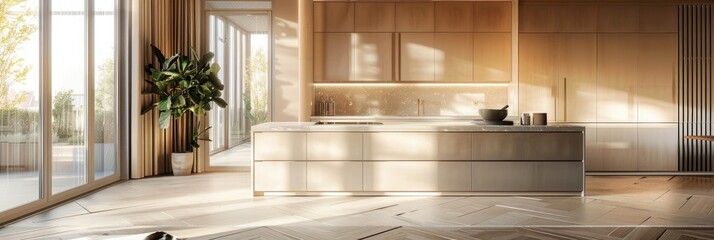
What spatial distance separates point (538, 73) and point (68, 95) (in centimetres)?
578

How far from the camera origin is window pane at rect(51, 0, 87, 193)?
4742 mm

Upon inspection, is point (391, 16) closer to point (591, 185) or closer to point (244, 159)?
point (244, 159)

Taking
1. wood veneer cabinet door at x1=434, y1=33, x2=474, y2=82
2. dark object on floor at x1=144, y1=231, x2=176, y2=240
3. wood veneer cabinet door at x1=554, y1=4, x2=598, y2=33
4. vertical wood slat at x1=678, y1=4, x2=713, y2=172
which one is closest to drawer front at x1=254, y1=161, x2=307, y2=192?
dark object on floor at x1=144, y1=231, x2=176, y2=240

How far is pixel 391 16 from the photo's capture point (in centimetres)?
736

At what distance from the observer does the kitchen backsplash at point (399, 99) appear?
25.4 feet

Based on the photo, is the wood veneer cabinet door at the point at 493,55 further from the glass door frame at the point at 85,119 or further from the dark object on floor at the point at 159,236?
the dark object on floor at the point at 159,236

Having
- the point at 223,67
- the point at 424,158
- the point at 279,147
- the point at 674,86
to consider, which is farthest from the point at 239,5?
the point at 674,86

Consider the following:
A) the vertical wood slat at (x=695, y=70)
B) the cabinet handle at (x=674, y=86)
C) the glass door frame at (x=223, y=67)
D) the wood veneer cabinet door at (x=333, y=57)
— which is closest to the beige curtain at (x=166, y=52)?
the glass door frame at (x=223, y=67)

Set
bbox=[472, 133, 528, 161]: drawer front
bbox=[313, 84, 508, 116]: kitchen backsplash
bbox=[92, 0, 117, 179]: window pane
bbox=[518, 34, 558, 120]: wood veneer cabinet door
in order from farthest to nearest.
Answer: bbox=[313, 84, 508, 116]: kitchen backsplash < bbox=[518, 34, 558, 120]: wood veneer cabinet door < bbox=[92, 0, 117, 179]: window pane < bbox=[472, 133, 528, 161]: drawer front

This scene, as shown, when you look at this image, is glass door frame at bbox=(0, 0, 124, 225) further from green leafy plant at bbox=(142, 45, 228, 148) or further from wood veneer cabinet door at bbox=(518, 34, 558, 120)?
wood veneer cabinet door at bbox=(518, 34, 558, 120)

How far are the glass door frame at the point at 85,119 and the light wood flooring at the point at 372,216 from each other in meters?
0.16

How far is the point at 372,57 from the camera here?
738cm

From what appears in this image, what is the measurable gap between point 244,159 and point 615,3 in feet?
18.7

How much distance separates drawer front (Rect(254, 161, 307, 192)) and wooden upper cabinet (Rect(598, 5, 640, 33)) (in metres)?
4.76
